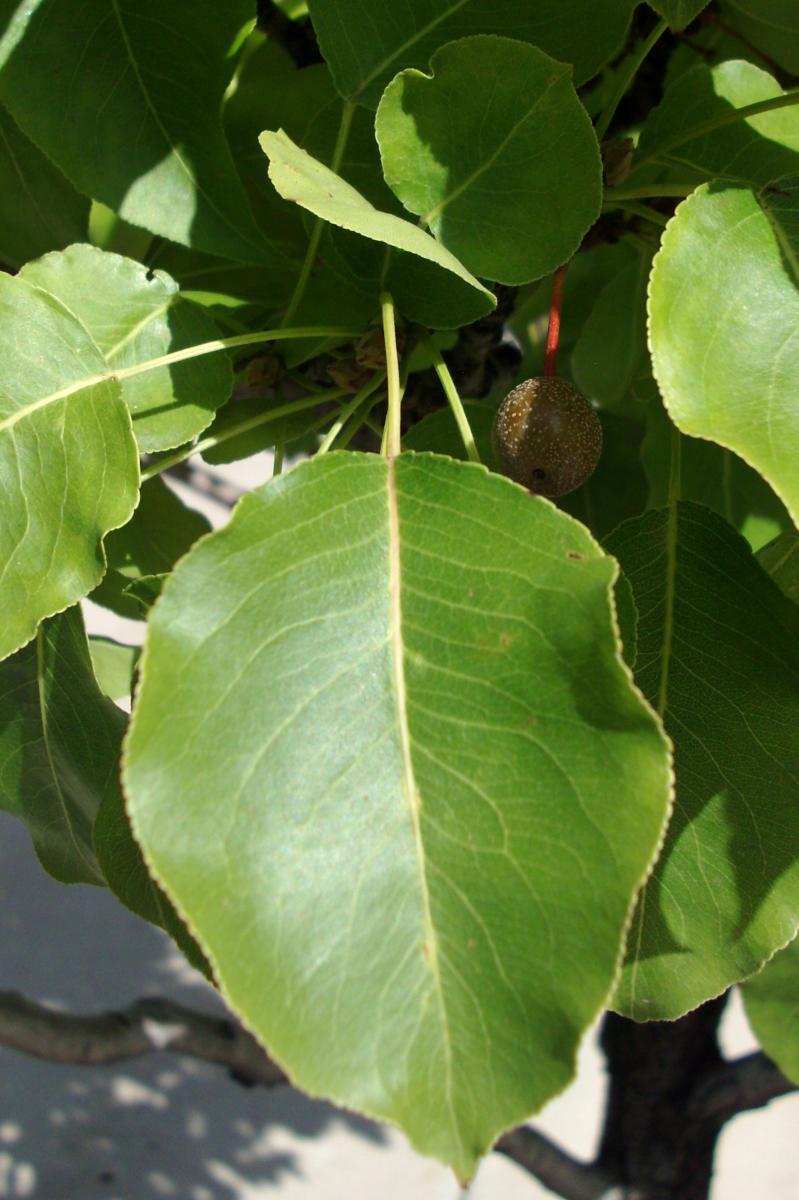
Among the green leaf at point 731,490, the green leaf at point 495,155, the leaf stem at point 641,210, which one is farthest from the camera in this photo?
the green leaf at point 731,490

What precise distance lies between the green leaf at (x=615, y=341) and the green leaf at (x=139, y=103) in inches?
13.8

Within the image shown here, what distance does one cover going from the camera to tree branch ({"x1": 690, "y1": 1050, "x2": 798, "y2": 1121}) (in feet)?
3.85

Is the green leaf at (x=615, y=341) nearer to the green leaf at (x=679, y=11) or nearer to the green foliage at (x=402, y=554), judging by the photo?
the green foliage at (x=402, y=554)

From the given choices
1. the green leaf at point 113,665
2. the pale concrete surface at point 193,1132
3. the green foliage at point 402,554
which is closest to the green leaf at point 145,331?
the green foliage at point 402,554

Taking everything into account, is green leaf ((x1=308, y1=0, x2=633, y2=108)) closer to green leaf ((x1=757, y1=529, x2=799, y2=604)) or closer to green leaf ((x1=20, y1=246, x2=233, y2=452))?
green leaf ((x1=20, y1=246, x2=233, y2=452))

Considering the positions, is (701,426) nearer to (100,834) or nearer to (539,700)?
(539,700)

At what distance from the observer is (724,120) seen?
600 millimetres

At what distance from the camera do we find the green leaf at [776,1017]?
959mm

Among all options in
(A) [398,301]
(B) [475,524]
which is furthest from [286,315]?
(B) [475,524]

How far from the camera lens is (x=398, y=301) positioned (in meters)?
0.60

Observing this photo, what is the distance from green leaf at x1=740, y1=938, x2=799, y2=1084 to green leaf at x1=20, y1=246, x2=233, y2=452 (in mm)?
649

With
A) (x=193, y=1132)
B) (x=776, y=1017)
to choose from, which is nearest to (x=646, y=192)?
(x=776, y=1017)

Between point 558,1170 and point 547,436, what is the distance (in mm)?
988

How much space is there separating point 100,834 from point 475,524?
0.27 m
